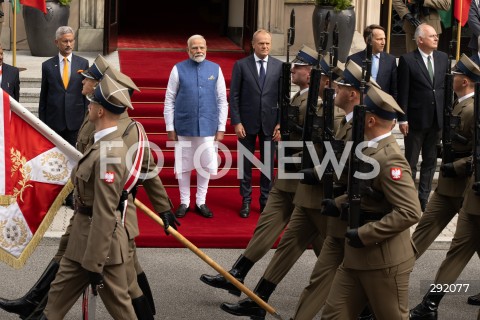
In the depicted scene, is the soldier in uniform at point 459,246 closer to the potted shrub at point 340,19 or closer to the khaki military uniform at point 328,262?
the khaki military uniform at point 328,262

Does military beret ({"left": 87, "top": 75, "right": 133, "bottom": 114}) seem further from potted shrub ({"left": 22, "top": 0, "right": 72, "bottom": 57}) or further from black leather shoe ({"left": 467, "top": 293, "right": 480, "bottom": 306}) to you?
potted shrub ({"left": 22, "top": 0, "right": 72, "bottom": 57})

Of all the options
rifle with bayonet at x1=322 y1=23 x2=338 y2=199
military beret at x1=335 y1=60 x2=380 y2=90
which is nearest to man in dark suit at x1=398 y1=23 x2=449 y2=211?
rifle with bayonet at x1=322 y1=23 x2=338 y2=199

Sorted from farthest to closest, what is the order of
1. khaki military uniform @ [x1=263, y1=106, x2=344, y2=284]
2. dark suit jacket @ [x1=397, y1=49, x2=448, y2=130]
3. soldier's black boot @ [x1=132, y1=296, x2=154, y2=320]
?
dark suit jacket @ [x1=397, y1=49, x2=448, y2=130], khaki military uniform @ [x1=263, y1=106, x2=344, y2=284], soldier's black boot @ [x1=132, y1=296, x2=154, y2=320]

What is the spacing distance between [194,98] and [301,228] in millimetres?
3462

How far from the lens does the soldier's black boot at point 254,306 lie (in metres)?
9.48

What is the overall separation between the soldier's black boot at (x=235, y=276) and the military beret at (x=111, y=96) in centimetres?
238

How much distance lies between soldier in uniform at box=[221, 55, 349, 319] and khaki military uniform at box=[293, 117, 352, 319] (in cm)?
73

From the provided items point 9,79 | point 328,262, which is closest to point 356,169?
point 328,262

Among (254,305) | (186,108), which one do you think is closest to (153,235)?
(186,108)

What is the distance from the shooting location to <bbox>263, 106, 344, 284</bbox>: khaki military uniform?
30.1 feet

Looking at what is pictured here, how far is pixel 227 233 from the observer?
11789 mm

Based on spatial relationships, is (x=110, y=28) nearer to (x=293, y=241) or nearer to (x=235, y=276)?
(x=235, y=276)

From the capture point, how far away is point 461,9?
48.6ft

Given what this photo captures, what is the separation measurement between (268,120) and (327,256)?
14.0 ft
